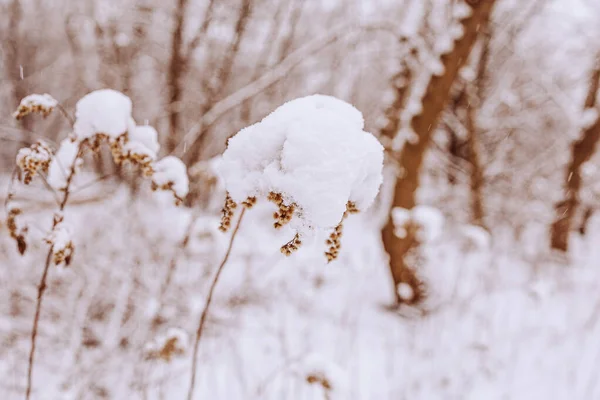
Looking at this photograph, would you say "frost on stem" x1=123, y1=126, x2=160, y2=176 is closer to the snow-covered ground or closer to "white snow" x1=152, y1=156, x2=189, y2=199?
"white snow" x1=152, y1=156, x2=189, y2=199

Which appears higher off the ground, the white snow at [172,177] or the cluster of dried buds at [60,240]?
the white snow at [172,177]

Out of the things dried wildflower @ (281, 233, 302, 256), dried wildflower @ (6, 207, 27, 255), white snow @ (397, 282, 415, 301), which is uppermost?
white snow @ (397, 282, 415, 301)

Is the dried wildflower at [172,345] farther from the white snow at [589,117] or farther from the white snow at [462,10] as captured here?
the white snow at [589,117]

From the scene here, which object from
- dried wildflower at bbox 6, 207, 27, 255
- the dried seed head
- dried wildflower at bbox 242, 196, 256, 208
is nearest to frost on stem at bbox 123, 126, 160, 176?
dried wildflower at bbox 6, 207, 27, 255

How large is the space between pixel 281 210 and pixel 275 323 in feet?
10.4

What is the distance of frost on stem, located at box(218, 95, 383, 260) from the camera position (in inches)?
40.8

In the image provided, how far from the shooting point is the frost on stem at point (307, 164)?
1.04m

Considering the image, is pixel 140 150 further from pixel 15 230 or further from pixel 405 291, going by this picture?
pixel 405 291

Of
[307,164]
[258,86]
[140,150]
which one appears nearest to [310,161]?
[307,164]

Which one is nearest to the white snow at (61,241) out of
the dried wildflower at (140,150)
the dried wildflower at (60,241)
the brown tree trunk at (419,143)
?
the dried wildflower at (60,241)

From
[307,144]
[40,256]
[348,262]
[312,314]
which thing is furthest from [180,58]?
[307,144]

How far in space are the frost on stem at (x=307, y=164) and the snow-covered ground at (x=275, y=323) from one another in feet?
3.45

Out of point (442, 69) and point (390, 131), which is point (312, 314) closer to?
point (390, 131)

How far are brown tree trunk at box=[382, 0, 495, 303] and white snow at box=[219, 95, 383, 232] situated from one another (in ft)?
9.41
